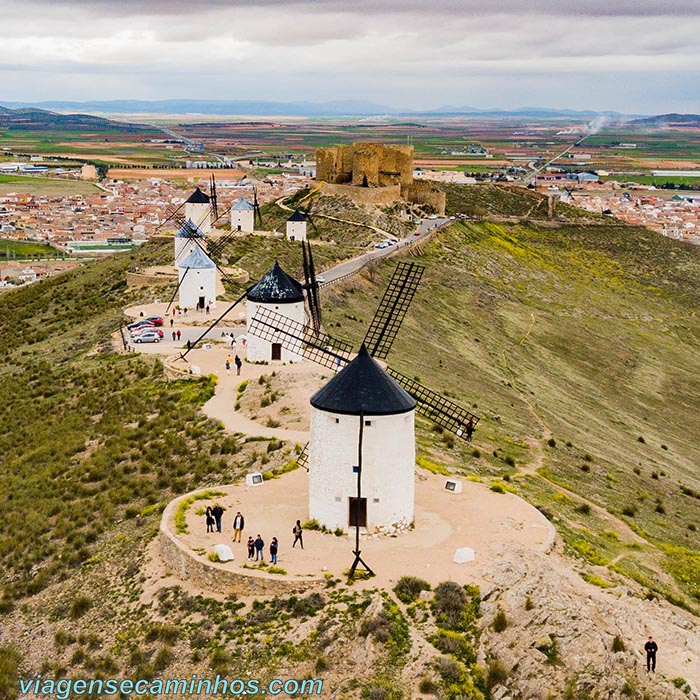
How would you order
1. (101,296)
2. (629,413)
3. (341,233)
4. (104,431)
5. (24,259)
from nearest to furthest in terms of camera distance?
(104,431)
(629,413)
(101,296)
(341,233)
(24,259)

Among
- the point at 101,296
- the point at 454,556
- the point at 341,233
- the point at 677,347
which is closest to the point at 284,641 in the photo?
the point at 454,556

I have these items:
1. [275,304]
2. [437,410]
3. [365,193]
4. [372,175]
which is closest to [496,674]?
[437,410]

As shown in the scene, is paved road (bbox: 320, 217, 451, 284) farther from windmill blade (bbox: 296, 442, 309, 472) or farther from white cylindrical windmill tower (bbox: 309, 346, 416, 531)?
white cylindrical windmill tower (bbox: 309, 346, 416, 531)

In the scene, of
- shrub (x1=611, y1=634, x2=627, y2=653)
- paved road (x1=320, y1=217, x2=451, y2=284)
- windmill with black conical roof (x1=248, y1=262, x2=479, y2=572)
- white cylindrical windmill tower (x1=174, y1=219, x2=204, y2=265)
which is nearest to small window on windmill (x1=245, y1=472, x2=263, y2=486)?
windmill with black conical roof (x1=248, y1=262, x2=479, y2=572)

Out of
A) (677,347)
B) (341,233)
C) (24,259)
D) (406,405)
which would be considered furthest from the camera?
(24,259)

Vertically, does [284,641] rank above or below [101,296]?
above

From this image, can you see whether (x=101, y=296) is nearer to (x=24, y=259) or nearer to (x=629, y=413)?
(x=629, y=413)

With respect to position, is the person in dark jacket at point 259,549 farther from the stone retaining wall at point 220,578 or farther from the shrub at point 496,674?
the shrub at point 496,674
